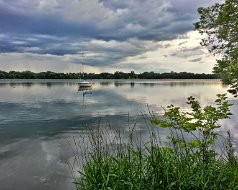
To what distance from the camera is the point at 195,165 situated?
21.4 feet

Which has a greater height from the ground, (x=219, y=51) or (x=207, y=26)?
(x=207, y=26)

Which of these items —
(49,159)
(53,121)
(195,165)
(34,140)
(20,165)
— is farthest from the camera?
(53,121)

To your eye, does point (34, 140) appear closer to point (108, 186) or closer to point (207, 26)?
point (108, 186)

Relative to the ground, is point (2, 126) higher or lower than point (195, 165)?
lower

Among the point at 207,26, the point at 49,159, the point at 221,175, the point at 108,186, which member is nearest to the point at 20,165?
the point at 49,159

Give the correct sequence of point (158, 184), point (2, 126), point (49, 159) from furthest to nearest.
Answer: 1. point (2, 126)
2. point (49, 159)
3. point (158, 184)

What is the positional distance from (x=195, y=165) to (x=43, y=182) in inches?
254

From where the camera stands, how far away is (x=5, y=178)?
10883 millimetres

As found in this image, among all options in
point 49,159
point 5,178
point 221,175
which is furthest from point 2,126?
point 221,175

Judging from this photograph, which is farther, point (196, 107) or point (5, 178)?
point (5, 178)

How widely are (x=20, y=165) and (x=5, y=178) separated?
1720mm

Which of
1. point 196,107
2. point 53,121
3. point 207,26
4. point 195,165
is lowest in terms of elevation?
point 53,121

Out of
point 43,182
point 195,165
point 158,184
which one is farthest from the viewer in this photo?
point 43,182

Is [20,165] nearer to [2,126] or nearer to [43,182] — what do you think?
[43,182]
